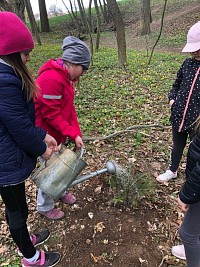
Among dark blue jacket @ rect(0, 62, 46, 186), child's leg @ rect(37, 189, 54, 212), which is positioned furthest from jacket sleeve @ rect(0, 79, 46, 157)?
child's leg @ rect(37, 189, 54, 212)

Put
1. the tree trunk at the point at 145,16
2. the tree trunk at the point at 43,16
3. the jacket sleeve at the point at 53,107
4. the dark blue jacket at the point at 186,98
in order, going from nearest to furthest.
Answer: the jacket sleeve at the point at 53,107
the dark blue jacket at the point at 186,98
the tree trunk at the point at 145,16
the tree trunk at the point at 43,16

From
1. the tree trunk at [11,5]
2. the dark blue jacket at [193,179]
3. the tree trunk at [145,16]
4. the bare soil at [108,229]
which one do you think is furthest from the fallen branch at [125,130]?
the tree trunk at [145,16]

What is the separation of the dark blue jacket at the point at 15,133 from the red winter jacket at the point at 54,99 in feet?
1.18

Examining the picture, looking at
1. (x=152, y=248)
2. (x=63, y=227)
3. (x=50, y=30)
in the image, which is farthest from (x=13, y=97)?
(x=50, y=30)

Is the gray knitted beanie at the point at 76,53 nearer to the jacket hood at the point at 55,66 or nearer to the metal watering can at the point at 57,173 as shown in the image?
the jacket hood at the point at 55,66

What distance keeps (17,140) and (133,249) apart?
1417 mm

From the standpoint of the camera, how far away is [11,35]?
167 centimetres

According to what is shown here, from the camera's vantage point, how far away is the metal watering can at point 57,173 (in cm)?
213

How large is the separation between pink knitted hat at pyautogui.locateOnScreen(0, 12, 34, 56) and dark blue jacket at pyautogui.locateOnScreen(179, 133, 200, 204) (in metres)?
1.19

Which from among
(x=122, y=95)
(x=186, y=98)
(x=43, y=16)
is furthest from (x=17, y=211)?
(x=43, y=16)

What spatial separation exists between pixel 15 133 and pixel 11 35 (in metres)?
0.58

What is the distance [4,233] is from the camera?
2740 mm

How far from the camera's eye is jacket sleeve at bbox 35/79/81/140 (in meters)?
2.24

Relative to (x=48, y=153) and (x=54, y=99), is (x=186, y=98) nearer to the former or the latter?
(x=54, y=99)
